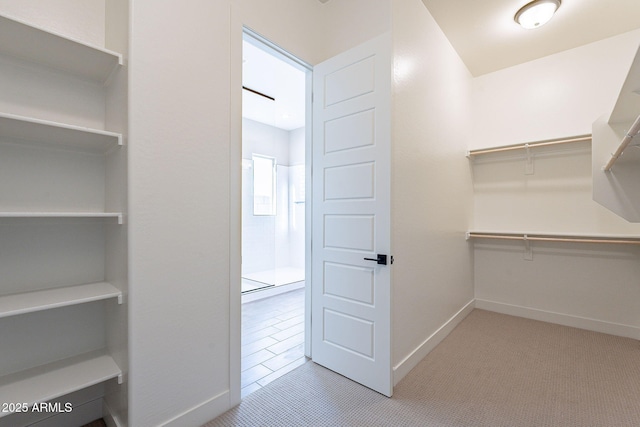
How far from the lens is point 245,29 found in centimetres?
181

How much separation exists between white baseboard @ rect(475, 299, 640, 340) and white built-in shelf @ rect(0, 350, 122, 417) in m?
3.78

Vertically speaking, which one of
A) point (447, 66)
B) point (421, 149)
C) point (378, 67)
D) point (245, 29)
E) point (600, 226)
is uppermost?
point (447, 66)

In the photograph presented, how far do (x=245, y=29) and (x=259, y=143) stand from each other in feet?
11.4

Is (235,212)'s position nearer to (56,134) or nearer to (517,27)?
(56,134)

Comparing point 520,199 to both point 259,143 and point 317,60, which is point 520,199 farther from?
point 259,143

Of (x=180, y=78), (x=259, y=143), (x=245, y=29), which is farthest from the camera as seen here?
(x=259, y=143)

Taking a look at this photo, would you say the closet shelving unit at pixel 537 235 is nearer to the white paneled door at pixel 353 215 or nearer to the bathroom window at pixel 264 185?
the white paneled door at pixel 353 215

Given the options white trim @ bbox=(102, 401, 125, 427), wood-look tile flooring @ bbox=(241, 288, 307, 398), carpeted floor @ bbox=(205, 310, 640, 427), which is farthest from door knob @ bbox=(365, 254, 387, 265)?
white trim @ bbox=(102, 401, 125, 427)

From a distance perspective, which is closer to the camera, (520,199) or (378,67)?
(378,67)

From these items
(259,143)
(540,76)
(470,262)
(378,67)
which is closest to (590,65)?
(540,76)

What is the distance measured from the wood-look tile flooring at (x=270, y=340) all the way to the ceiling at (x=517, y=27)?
322 cm

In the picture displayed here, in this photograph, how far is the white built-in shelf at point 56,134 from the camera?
1.12 m

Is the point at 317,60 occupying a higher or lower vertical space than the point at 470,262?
higher

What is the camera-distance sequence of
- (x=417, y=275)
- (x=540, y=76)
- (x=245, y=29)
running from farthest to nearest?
(x=540, y=76), (x=417, y=275), (x=245, y=29)
